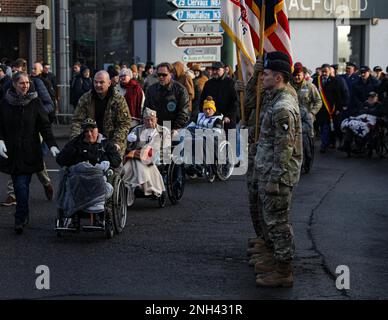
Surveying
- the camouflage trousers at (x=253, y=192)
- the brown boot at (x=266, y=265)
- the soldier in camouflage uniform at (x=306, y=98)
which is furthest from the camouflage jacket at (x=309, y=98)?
the brown boot at (x=266, y=265)

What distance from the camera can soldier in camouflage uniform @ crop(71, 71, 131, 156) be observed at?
1153 cm

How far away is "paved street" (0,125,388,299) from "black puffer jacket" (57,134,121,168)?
2.71 feet

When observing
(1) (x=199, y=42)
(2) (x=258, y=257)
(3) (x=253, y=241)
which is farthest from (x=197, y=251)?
(1) (x=199, y=42)

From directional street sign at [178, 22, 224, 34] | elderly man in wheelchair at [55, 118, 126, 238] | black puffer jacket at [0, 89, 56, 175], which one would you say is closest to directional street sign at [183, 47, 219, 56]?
directional street sign at [178, 22, 224, 34]

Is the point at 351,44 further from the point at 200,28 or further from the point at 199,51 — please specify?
the point at 200,28

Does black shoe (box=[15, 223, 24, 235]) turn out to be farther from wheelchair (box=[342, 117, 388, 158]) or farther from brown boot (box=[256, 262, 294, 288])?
wheelchair (box=[342, 117, 388, 158])

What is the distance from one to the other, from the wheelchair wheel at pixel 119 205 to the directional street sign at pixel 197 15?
9039 millimetres

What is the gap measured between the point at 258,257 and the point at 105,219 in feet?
6.83

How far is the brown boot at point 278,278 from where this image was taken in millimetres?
8500

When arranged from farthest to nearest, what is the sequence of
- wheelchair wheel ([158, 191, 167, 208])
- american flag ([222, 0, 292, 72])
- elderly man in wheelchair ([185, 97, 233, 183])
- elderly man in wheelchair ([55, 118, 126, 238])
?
elderly man in wheelchair ([185, 97, 233, 183])
wheelchair wheel ([158, 191, 167, 208])
elderly man in wheelchair ([55, 118, 126, 238])
american flag ([222, 0, 292, 72])

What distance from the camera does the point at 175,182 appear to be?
13.4 meters

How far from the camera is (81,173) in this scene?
34.7 ft
